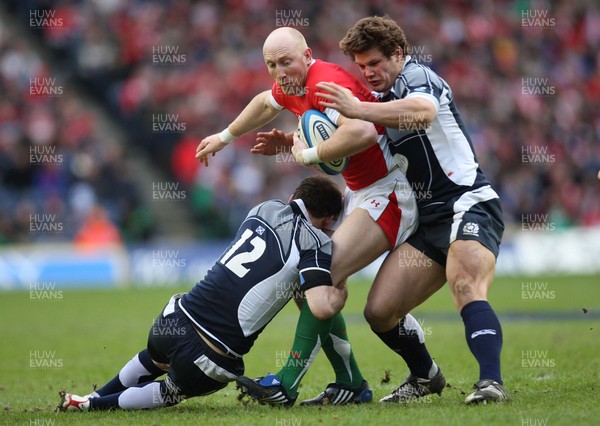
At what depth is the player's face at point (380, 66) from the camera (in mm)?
6438

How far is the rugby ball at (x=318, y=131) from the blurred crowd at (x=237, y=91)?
14.7 meters

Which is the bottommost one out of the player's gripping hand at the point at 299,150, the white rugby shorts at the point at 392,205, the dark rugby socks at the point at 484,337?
the dark rugby socks at the point at 484,337

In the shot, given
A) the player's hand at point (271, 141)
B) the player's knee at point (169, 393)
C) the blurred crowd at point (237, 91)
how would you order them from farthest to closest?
the blurred crowd at point (237, 91)
the player's hand at point (271, 141)
the player's knee at point (169, 393)

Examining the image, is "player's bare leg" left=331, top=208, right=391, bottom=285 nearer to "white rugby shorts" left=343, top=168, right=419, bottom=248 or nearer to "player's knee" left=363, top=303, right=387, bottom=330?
"white rugby shorts" left=343, top=168, right=419, bottom=248

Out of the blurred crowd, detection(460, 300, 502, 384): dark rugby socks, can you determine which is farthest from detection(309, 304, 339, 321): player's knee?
the blurred crowd

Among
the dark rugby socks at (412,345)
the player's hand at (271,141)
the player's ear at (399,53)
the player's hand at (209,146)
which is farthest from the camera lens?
the player's hand at (209,146)

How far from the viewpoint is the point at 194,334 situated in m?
5.96

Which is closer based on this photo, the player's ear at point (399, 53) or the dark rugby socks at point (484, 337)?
the dark rugby socks at point (484, 337)

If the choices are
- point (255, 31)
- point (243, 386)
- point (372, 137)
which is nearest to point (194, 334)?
point (243, 386)

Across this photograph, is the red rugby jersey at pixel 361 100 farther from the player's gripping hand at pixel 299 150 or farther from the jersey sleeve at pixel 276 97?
the player's gripping hand at pixel 299 150

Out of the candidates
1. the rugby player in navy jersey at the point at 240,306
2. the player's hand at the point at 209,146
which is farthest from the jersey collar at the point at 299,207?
the player's hand at the point at 209,146

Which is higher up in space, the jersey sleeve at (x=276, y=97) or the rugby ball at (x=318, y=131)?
the jersey sleeve at (x=276, y=97)

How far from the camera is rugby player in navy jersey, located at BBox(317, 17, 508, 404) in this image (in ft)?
19.7

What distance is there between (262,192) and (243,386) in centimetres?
1610
